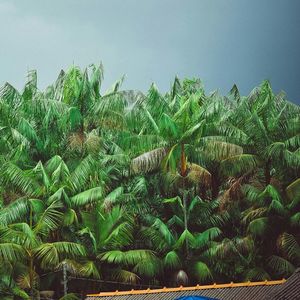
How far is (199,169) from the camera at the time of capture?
25.2 m

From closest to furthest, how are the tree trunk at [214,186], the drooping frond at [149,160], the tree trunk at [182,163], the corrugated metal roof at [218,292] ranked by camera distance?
the corrugated metal roof at [218,292] → the drooping frond at [149,160] → the tree trunk at [182,163] → the tree trunk at [214,186]

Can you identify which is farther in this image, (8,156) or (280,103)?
(280,103)

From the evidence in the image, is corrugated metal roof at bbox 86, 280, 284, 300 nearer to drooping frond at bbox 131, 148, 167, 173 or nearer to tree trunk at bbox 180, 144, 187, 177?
drooping frond at bbox 131, 148, 167, 173

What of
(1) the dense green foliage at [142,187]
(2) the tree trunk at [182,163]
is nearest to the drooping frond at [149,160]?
(1) the dense green foliage at [142,187]

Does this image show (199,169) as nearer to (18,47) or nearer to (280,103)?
(280,103)

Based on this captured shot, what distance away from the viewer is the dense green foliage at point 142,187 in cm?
2348

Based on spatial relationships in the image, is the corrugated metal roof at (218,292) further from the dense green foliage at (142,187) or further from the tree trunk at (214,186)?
the tree trunk at (214,186)

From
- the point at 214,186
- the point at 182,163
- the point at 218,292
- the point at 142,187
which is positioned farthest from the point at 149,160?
the point at 218,292

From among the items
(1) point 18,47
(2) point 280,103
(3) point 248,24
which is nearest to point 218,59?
(3) point 248,24

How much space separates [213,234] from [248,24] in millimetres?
133367

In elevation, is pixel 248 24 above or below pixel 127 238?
above

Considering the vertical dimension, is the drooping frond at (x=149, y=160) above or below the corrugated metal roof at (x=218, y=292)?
above

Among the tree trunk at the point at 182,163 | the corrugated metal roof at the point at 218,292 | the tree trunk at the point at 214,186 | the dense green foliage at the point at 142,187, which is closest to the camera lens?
the corrugated metal roof at the point at 218,292

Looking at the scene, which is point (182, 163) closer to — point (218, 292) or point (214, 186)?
point (214, 186)
